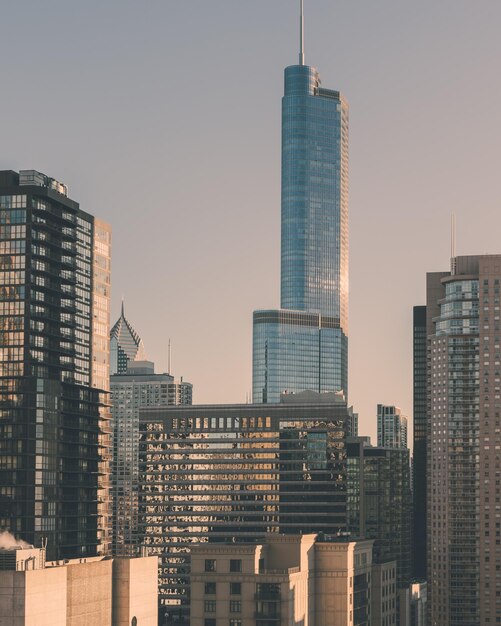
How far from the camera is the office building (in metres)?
161

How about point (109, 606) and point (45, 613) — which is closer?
point (45, 613)

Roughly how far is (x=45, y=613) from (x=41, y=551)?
2372 cm

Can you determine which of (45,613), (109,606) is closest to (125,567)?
(109,606)

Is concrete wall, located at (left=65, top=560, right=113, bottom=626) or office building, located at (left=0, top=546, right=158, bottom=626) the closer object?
office building, located at (left=0, top=546, right=158, bottom=626)

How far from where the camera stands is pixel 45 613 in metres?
166

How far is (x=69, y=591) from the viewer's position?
175500mm

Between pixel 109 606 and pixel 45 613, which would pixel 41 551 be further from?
pixel 45 613

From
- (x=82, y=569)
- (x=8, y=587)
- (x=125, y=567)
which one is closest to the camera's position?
(x=8, y=587)

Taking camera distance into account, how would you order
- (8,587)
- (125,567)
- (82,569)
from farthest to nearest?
(125,567)
(82,569)
(8,587)

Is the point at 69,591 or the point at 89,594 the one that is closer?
the point at 69,591

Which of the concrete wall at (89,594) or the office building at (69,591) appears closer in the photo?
the office building at (69,591)

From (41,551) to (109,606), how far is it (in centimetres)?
1065

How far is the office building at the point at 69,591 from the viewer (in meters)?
161

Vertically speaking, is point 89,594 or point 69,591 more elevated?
point 69,591
